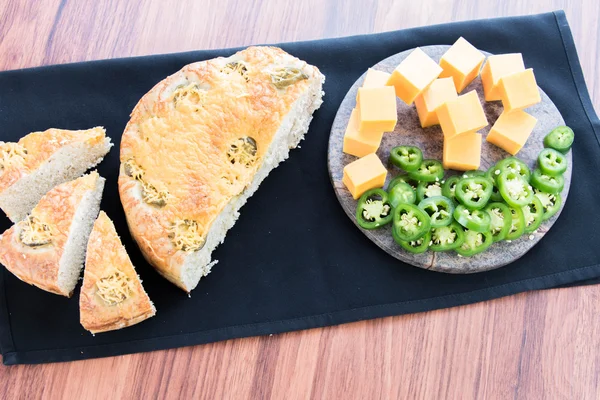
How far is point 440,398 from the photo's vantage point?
4.12 meters

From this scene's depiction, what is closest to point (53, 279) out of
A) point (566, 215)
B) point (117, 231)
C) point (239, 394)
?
point (117, 231)

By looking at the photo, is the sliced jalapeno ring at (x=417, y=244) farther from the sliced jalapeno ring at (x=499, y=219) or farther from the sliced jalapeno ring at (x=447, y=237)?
the sliced jalapeno ring at (x=499, y=219)

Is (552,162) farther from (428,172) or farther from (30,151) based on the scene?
(30,151)

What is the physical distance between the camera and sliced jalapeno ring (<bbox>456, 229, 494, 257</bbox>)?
4.12 metres

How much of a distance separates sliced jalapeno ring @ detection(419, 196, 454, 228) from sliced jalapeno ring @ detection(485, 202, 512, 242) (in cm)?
29

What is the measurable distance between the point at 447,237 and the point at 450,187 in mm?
389

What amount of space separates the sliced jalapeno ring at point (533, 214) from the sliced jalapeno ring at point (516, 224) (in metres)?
0.05

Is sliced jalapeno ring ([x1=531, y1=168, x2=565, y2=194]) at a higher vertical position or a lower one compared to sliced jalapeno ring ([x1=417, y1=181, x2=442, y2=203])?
lower

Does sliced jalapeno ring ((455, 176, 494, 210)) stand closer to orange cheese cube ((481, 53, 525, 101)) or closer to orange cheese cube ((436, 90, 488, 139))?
orange cheese cube ((436, 90, 488, 139))

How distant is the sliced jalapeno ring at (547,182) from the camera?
4.26 m

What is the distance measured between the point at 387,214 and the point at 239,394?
1705 millimetres

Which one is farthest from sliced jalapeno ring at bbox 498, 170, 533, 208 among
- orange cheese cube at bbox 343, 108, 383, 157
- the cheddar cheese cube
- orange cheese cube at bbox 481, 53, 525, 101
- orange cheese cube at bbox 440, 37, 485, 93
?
the cheddar cheese cube

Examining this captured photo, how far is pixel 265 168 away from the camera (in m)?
4.44

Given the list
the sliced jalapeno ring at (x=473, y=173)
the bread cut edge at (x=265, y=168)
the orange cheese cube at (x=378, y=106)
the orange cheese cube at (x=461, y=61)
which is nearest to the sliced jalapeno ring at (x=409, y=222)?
the sliced jalapeno ring at (x=473, y=173)
